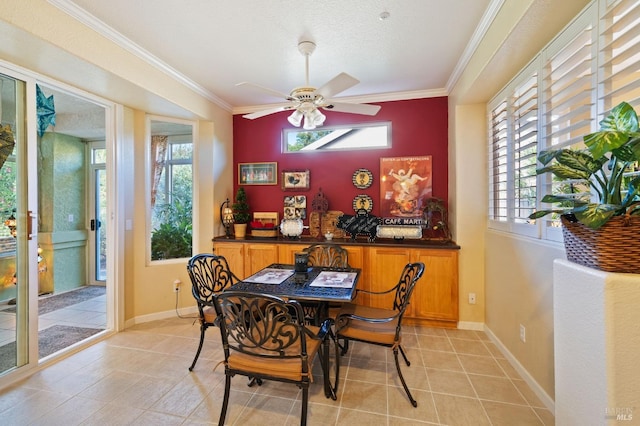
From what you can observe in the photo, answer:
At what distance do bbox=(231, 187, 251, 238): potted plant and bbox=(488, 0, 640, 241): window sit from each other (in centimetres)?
305

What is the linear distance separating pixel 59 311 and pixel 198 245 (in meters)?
1.95

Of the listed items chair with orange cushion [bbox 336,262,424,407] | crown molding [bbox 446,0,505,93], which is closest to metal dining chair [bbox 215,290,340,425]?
chair with orange cushion [bbox 336,262,424,407]

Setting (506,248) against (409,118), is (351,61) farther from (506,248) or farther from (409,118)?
(506,248)

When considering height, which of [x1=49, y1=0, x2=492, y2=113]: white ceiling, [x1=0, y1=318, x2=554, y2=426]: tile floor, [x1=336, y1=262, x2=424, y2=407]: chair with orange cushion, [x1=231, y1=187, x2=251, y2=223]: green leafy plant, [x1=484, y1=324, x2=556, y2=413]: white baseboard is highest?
[x1=49, y1=0, x2=492, y2=113]: white ceiling

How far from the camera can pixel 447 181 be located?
356 cm

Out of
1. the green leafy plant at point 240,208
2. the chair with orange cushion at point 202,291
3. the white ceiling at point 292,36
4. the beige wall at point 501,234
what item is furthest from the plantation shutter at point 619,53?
the green leafy plant at point 240,208

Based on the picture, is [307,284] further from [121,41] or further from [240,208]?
[121,41]

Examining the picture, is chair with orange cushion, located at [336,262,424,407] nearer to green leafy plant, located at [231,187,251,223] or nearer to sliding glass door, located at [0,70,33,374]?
green leafy plant, located at [231,187,251,223]

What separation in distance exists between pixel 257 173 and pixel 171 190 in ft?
3.88

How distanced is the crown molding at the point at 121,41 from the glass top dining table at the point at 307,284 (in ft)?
7.58

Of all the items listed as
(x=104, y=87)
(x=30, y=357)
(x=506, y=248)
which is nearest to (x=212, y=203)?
(x=104, y=87)

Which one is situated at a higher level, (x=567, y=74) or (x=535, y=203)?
(x=567, y=74)

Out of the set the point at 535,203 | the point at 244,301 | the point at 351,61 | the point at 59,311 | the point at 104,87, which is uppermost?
the point at 351,61

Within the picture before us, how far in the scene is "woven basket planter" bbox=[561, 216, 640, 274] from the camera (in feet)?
3.44
